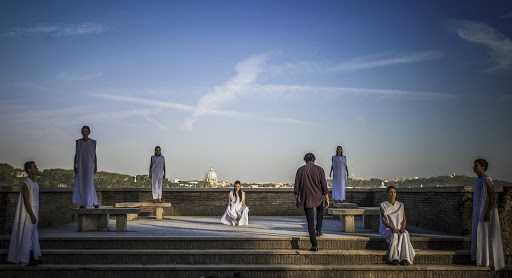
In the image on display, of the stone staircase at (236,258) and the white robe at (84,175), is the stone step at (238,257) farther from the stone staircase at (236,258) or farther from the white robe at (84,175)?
the white robe at (84,175)

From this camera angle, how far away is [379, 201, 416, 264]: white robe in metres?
7.95

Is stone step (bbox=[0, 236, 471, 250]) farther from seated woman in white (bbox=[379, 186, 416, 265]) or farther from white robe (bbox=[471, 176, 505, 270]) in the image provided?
white robe (bbox=[471, 176, 505, 270])

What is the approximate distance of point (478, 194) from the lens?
780cm

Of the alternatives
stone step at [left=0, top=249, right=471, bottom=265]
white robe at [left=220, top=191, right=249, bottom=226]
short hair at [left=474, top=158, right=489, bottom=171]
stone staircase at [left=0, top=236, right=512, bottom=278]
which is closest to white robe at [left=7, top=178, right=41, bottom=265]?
stone staircase at [left=0, top=236, right=512, bottom=278]

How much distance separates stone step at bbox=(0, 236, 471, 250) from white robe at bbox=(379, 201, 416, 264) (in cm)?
62

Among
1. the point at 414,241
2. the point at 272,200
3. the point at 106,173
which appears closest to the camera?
the point at 414,241

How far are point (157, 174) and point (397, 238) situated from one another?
9.16 m

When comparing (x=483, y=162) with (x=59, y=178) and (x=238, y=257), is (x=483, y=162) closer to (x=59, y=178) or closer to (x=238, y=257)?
(x=238, y=257)

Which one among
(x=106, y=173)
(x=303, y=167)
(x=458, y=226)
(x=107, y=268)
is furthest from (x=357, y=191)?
(x=106, y=173)

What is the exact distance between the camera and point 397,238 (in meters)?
8.05

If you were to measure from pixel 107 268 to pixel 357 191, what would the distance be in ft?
34.0

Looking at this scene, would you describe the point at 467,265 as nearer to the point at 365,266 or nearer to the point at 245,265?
the point at 365,266

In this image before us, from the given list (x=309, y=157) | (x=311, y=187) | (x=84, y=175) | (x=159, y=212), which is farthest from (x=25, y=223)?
(x=159, y=212)

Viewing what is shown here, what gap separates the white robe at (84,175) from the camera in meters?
10.8
